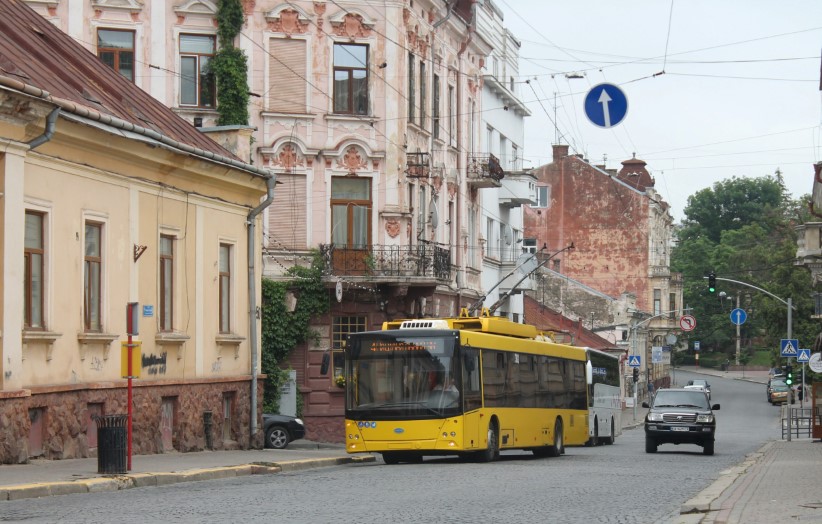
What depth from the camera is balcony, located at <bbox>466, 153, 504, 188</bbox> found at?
49.8 meters

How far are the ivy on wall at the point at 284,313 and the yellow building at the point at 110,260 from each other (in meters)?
7.28

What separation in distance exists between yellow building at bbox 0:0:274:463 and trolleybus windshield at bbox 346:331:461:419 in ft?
12.8

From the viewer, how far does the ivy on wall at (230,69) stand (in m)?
39.3

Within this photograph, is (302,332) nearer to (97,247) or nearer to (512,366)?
(512,366)

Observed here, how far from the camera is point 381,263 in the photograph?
4062cm

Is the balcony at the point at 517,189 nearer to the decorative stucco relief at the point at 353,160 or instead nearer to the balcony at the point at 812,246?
the balcony at the point at 812,246

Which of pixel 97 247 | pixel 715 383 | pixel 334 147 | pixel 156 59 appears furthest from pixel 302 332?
pixel 715 383

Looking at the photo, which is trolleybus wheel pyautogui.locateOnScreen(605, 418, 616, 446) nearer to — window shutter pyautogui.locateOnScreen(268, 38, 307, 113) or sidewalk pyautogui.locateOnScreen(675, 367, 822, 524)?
window shutter pyautogui.locateOnScreen(268, 38, 307, 113)

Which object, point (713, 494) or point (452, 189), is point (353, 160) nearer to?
point (452, 189)

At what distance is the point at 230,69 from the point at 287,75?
5.83 ft

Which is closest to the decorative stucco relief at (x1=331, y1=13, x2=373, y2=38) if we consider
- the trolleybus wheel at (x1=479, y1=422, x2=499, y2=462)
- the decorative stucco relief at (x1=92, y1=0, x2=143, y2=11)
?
the decorative stucco relief at (x1=92, y1=0, x2=143, y2=11)

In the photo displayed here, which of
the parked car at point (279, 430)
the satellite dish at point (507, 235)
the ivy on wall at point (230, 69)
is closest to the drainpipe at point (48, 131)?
the parked car at point (279, 430)

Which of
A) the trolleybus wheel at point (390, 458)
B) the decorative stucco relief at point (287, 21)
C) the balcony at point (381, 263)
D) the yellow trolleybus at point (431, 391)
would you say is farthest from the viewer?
the balcony at point (381, 263)

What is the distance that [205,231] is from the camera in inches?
1179
